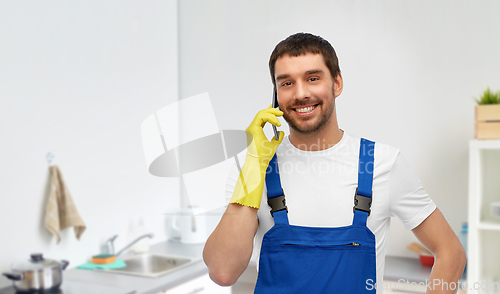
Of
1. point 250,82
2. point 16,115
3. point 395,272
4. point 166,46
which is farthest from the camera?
point 166,46

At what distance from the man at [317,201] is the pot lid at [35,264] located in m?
0.93

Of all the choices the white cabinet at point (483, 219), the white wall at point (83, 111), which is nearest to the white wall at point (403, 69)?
the white cabinet at point (483, 219)

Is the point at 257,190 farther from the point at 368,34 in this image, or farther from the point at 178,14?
the point at 178,14

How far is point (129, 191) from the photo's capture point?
2.45m

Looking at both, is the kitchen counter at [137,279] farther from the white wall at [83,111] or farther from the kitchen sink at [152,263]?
the white wall at [83,111]

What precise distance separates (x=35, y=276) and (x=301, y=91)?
4.15 ft

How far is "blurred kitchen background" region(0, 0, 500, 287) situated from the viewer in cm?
187

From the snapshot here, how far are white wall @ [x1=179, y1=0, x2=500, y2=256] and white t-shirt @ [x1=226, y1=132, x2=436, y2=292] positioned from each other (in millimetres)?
1158

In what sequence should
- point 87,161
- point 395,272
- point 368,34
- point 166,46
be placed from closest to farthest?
point 395,272
point 87,161
point 368,34
point 166,46

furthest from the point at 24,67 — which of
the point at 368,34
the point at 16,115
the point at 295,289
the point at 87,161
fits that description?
the point at 368,34

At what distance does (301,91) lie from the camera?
44.3 inches

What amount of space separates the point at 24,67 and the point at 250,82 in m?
1.20

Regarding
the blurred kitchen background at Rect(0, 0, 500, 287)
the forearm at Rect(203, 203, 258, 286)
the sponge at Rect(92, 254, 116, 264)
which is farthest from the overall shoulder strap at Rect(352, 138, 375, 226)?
the sponge at Rect(92, 254, 116, 264)

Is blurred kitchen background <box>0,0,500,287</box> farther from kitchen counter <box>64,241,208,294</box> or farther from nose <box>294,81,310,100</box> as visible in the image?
nose <box>294,81,310,100</box>
